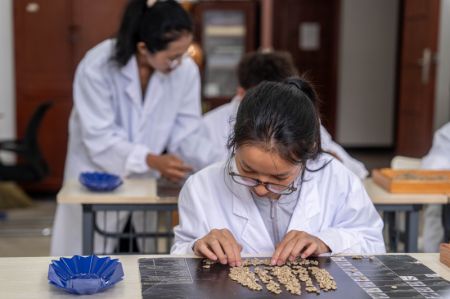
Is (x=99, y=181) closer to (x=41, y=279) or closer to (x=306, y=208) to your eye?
(x=306, y=208)

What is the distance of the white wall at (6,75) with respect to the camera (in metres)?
5.63

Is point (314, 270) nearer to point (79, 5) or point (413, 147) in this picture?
point (79, 5)

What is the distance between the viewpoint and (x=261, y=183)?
155cm

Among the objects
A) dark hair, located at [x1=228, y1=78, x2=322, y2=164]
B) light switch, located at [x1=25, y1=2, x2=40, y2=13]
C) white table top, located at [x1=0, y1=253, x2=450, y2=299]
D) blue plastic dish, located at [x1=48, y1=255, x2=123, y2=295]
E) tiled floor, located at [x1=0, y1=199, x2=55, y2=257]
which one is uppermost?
light switch, located at [x1=25, y1=2, x2=40, y2=13]

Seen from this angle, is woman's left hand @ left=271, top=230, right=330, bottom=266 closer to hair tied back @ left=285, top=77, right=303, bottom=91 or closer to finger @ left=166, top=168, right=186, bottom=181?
hair tied back @ left=285, top=77, right=303, bottom=91

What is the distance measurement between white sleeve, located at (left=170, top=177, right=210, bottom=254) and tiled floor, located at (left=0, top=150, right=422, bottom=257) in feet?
8.53

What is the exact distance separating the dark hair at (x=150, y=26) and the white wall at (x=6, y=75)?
126 inches

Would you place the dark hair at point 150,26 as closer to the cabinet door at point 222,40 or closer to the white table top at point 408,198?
the white table top at point 408,198

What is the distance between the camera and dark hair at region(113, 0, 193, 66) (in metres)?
2.58

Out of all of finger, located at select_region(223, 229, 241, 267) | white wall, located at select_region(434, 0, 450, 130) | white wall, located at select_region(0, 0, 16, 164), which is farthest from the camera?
white wall, located at select_region(434, 0, 450, 130)

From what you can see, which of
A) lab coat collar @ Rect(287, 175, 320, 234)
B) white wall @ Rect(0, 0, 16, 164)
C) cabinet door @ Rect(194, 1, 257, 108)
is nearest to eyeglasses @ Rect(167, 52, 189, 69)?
lab coat collar @ Rect(287, 175, 320, 234)

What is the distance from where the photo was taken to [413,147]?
21.6 ft

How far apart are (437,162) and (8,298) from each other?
2095mm

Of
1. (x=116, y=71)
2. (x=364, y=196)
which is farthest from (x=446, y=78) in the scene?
(x=364, y=196)
